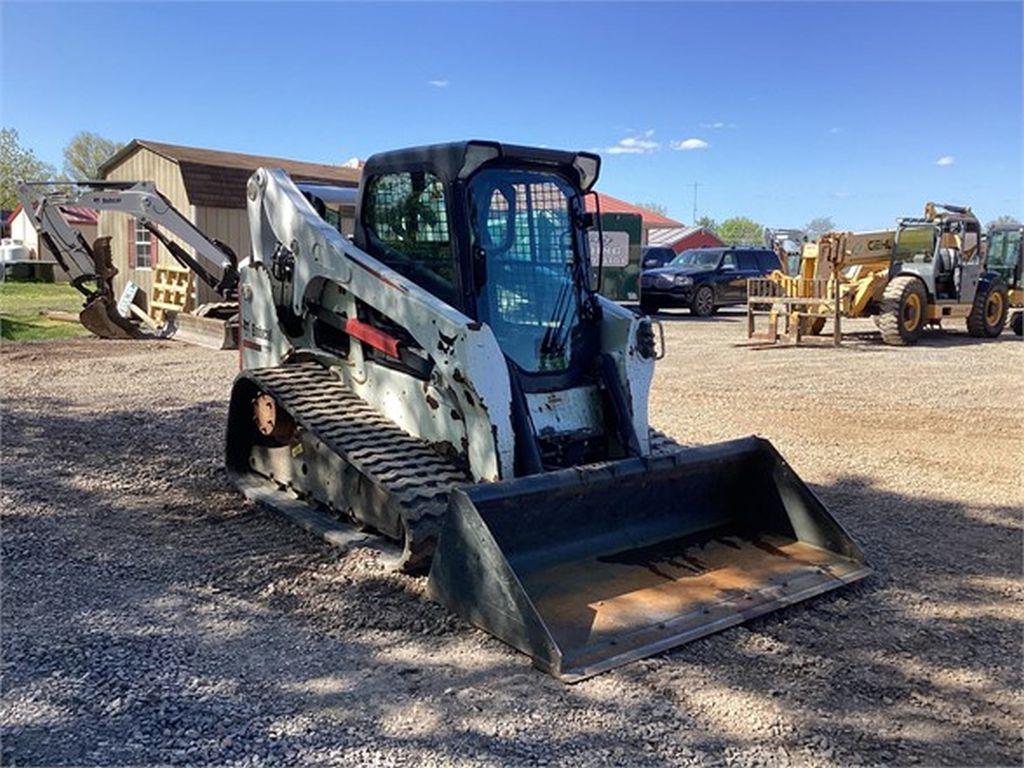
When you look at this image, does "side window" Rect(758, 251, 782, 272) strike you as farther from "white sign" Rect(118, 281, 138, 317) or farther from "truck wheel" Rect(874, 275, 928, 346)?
"white sign" Rect(118, 281, 138, 317)

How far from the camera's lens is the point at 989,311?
710 inches

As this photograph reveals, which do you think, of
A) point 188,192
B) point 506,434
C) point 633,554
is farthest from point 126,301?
point 633,554

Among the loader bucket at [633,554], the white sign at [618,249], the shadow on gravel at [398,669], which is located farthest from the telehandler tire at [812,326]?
the loader bucket at [633,554]

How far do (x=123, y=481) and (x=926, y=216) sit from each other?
1619 centimetres

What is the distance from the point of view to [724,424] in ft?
30.1

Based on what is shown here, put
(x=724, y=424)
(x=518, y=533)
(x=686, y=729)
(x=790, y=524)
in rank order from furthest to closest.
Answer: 1. (x=724, y=424)
2. (x=790, y=524)
3. (x=518, y=533)
4. (x=686, y=729)

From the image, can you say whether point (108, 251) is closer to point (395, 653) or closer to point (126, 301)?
point (126, 301)

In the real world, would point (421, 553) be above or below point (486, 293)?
below

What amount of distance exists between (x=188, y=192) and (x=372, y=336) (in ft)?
57.6

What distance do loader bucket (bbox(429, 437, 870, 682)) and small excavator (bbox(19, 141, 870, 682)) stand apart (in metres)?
0.01

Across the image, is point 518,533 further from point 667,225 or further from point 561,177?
point 667,225

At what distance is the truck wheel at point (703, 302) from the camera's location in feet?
73.1

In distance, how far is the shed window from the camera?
23.0 metres

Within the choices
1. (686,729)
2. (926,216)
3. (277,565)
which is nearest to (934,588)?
(686,729)
